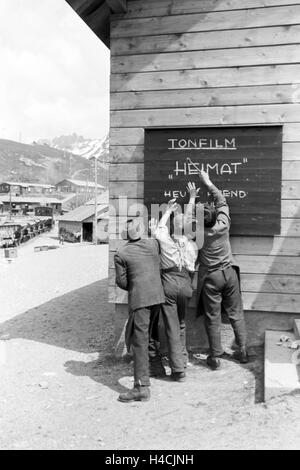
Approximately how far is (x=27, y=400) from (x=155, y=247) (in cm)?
217

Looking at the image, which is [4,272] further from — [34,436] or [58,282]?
[34,436]

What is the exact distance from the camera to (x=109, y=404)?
16.7 feet

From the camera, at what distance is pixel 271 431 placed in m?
4.00

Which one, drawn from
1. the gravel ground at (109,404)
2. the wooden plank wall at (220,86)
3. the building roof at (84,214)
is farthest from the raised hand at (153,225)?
the building roof at (84,214)

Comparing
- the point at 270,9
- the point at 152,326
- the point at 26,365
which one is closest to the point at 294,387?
the point at 152,326

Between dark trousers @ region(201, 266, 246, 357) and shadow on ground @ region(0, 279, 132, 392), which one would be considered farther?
shadow on ground @ region(0, 279, 132, 392)

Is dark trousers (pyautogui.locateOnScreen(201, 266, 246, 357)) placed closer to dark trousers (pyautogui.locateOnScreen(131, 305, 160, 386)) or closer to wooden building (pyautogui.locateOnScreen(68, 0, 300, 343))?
wooden building (pyautogui.locateOnScreen(68, 0, 300, 343))

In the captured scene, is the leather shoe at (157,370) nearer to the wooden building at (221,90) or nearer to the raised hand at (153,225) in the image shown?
the wooden building at (221,90)

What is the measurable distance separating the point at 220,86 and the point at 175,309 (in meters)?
2.75

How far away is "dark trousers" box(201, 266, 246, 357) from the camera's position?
564 centimetres

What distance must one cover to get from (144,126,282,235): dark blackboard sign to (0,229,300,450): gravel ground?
1.71 meters

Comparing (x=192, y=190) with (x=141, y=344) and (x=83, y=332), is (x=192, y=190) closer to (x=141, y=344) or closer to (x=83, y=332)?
(x=141, y=344)

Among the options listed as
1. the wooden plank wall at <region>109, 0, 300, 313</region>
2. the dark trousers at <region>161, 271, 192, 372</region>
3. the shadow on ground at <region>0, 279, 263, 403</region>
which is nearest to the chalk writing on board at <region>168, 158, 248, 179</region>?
A: the wooden plank wall at <region>109, 0, 300, 313</region>

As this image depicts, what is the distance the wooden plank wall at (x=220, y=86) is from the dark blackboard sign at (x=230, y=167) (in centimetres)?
11
